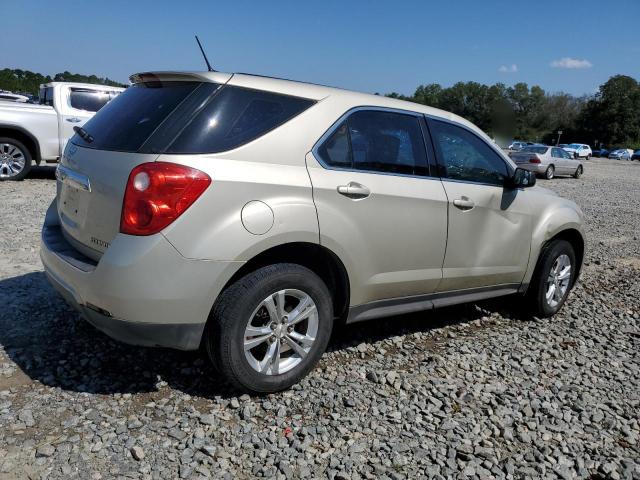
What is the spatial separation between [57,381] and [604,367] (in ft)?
12.1

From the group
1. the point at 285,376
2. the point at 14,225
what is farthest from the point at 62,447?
the point at 14,225

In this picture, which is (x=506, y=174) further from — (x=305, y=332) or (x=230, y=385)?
(x=230, y=385)

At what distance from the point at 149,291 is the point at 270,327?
72 cm

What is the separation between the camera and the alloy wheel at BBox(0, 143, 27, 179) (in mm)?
10094

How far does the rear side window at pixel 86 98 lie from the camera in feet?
36.0

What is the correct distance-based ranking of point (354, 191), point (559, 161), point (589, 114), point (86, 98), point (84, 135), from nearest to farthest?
point (354, 191) → point (84, 135) → point (86, 98) → point (559, 161) → point (589, 114)

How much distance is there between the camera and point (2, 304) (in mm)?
4105

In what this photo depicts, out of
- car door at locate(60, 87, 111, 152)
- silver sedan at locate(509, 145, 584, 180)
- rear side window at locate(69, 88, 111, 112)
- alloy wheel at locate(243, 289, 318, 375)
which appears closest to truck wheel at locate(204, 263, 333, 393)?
alloy wheel at locate(243, 289, 318, 375)

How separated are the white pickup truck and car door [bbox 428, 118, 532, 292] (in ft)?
27.8

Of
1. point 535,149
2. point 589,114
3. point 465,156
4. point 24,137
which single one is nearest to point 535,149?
point 535,149

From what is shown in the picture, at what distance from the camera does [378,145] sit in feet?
11.4

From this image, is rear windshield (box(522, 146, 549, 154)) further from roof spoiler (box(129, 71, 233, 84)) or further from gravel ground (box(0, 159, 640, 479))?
roof spoiler (box(129, 71, 233, 84))

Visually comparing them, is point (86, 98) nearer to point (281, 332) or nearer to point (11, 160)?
point (11, 160)

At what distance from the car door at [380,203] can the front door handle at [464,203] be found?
128 mm
